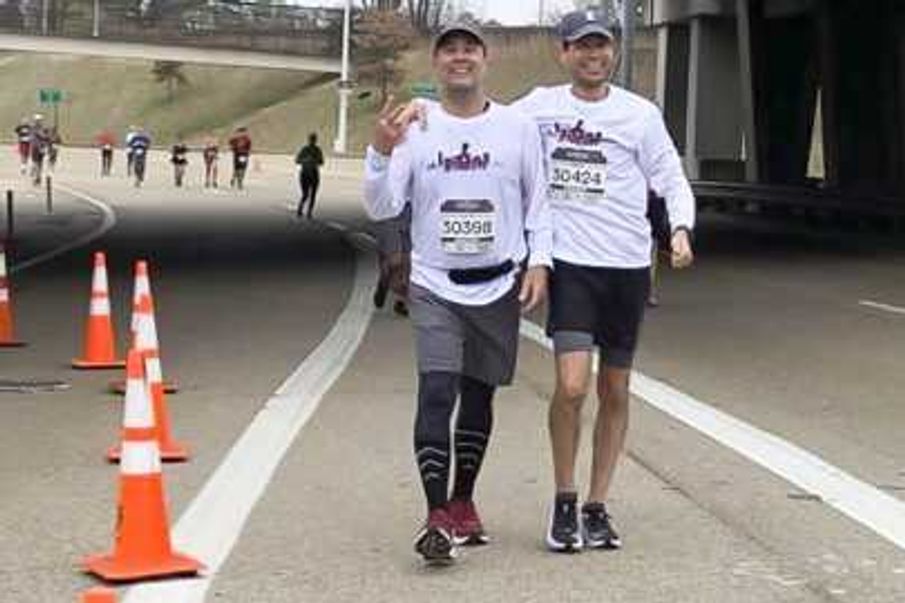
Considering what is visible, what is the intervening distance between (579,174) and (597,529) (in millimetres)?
1410

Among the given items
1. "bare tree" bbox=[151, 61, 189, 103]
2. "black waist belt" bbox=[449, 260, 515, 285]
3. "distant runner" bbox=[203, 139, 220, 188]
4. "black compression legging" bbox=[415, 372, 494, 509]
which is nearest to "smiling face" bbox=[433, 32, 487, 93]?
"black waist belt" bbox=[449, 260, 515, 285]

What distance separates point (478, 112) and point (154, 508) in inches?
75.7

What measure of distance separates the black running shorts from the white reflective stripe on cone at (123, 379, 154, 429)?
1.56 meters

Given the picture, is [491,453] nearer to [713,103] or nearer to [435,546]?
[435,546]

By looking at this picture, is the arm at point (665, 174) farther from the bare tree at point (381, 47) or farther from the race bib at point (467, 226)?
the bare tree at point (381, 47)

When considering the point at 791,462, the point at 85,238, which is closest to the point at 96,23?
the point at 85,238

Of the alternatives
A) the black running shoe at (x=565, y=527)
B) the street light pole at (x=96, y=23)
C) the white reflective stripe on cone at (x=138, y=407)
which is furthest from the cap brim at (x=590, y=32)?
the street light pole at (x=96, y=23)

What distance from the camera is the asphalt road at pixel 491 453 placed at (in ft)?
19.8

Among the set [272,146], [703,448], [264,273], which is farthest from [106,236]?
[272,146]

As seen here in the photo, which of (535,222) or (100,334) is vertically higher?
(535,222)

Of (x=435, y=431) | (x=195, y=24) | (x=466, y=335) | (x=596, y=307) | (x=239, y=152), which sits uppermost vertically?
(x=195, y=24)

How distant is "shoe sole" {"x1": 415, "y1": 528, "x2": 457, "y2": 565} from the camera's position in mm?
6020

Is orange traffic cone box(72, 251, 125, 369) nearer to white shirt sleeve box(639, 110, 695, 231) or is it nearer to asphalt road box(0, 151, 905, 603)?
asphalt road box(0, 151, 905, 603)

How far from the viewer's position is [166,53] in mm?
92438
